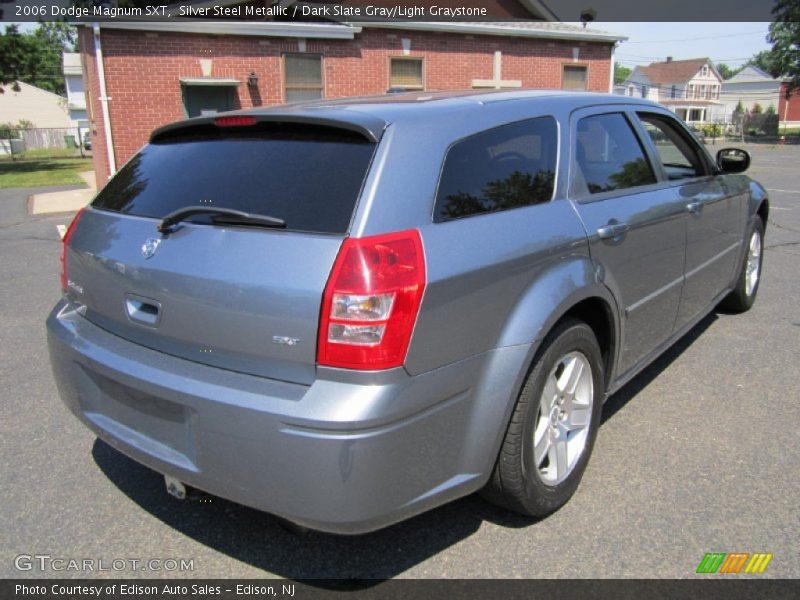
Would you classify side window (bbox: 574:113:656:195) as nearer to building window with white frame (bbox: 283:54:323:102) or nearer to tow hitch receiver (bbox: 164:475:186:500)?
tow hitch receiver (bbox: 164:475:186:500)

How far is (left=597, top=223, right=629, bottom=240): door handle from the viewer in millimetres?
2959

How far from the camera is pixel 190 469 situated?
2.27m

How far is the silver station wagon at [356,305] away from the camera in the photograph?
2.06 metres

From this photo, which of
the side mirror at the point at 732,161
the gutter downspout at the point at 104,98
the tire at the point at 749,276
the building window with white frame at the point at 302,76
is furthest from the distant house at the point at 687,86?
the side mirror at the point at 732,161

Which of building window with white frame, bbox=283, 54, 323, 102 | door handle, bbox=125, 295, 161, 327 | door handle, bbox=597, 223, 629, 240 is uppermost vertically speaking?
building window with white frame, bbox=283, 54, 323, 102

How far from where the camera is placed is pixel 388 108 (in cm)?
251

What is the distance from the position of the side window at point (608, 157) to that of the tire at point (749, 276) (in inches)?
82.9

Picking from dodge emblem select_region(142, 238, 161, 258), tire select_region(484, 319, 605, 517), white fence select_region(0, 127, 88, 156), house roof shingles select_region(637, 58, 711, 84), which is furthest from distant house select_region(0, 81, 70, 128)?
tire select_region(484, 319, 605, 517)

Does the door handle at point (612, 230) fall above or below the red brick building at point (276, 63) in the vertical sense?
below

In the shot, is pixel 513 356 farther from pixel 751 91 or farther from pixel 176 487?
pixel 751 91

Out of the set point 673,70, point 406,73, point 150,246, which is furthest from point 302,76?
point 673,70

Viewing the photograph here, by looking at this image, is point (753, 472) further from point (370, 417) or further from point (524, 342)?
point (370, 417)

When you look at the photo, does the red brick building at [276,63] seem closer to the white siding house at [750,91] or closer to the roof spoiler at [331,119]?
the roof spoiler at [331,119]

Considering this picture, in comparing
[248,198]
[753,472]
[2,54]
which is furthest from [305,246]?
[2,54]
